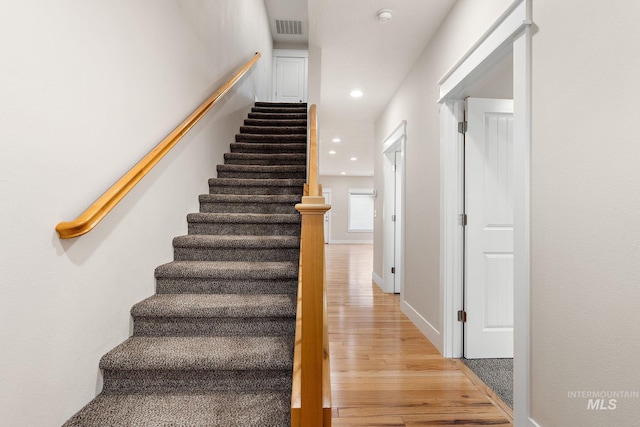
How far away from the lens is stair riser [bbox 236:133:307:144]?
12.7ft

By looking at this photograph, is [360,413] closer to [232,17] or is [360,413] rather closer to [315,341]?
[315,341]

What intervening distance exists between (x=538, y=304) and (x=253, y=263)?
5.43 ft

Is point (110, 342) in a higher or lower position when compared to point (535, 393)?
higher

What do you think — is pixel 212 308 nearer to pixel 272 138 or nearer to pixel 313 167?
pixel 313 167

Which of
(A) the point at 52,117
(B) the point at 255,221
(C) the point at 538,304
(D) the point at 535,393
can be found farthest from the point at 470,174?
(A) the point at 52,117

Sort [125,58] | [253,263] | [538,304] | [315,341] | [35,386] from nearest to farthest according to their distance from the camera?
[315,341]
[35,386]
[538,304]
[125,58]
[253,263]

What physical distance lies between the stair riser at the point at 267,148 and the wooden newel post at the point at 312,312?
2.71m

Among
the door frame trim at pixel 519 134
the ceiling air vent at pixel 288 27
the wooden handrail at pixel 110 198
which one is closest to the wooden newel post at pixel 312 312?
the wooden handrail at pixel 110 198

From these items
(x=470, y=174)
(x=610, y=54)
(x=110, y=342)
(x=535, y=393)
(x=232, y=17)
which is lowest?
(x=535, y=393)

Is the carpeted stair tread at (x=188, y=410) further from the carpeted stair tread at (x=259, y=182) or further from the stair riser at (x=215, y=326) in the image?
the carpeted stair tread at (x=259, y=182)

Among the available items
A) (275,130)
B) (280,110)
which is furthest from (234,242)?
(280,110)

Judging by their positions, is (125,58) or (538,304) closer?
(538,304)

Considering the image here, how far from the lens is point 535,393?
141 centimetres

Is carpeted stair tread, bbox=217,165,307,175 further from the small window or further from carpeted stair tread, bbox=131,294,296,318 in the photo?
the small window
